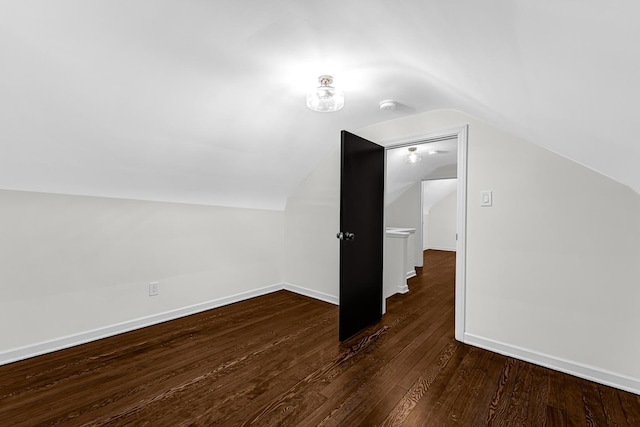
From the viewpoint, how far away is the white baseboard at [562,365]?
1773 millimetres

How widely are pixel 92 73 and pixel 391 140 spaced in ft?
7.86

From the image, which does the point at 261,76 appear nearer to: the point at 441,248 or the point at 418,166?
the point at 418,166

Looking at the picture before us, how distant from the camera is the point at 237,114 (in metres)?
2.25

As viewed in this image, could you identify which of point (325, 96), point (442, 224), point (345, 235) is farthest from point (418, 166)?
point (442, 224)

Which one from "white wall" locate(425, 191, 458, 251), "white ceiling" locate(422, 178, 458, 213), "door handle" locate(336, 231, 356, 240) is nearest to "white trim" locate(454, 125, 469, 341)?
"door handle" locate(336, 231, 356, 240)

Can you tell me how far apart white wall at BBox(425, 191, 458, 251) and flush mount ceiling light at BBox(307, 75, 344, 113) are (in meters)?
6.83

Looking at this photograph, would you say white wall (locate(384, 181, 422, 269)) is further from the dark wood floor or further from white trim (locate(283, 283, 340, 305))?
the dark wood floor

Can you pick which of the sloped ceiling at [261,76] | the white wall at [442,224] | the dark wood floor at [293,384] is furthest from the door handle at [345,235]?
the white wall at [442,224]

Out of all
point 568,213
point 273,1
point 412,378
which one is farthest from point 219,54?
point 568,213

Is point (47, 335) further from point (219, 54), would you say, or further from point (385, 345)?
point (385, 345)

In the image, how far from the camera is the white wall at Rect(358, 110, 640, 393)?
1.79m

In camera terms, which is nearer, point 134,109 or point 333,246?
point 134,109

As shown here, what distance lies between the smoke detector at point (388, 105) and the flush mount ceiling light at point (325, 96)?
0.50m

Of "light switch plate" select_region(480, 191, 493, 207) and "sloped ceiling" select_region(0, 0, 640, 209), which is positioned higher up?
"sloped ceiling" select_region(0, 0, 640, 209)
